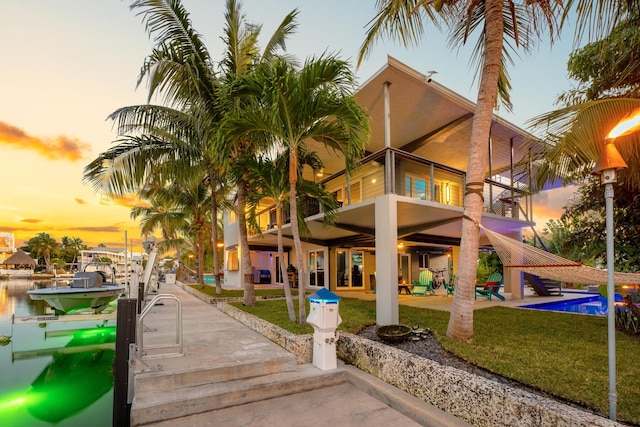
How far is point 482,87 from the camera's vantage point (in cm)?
552

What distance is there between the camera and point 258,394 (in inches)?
163

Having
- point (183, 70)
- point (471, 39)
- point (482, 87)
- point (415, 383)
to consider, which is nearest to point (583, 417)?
point (415, 383)

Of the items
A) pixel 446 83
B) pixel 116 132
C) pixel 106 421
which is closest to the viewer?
pixel 106 421

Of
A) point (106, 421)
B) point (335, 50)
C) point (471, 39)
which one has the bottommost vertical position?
point (106, 421)

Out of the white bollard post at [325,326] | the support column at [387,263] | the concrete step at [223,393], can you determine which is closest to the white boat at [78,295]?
the concrete step at [223,393]

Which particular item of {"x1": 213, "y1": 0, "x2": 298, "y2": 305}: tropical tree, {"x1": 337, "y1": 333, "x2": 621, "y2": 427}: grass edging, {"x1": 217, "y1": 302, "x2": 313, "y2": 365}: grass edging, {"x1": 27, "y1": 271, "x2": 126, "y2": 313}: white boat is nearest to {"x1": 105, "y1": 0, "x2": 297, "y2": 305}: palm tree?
{"x1": 213, "y1": 0, "x2": 298, "y2": 305}: tropical tree

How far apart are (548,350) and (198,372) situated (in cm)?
512

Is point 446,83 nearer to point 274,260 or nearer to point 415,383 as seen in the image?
point 415,383

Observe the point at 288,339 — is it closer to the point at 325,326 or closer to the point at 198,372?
the point at 325,326

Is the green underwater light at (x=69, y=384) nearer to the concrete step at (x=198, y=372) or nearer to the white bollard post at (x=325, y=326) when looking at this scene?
the concrete step at (x=198, y=372)

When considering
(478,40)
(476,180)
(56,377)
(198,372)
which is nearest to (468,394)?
(198,372)

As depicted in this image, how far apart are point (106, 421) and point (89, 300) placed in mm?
6655

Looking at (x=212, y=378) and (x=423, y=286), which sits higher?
(x=212, y=378)

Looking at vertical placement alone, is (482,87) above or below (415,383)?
above
